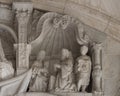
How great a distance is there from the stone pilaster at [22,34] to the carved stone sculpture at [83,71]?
0.77 metres

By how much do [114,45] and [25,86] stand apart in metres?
1.57

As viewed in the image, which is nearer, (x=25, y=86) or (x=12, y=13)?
(x=25, y=86)

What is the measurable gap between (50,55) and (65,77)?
0.51 m

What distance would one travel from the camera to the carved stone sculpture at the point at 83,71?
7.69m

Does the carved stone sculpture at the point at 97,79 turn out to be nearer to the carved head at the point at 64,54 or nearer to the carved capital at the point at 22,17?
the carved head at the point at 64,54

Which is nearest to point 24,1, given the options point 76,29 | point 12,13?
point 12,13

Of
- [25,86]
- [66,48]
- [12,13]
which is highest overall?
[12,13]

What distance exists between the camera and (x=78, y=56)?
26.3 feet

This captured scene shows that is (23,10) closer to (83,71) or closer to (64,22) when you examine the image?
(64,22)

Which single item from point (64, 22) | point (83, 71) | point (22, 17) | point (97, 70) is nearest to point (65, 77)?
point (83, 71)

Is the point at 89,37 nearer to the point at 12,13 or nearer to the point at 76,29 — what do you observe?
the point at 76,29

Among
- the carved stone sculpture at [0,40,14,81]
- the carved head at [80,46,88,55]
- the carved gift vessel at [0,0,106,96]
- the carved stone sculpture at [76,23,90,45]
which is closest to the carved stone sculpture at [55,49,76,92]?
the carved gift vessel at [0,0,106,96]

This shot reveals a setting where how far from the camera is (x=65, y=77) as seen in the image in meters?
7.68

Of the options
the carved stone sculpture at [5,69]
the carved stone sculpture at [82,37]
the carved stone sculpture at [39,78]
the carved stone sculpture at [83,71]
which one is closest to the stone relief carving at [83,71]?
the carved stone sculpture at [83,71]
